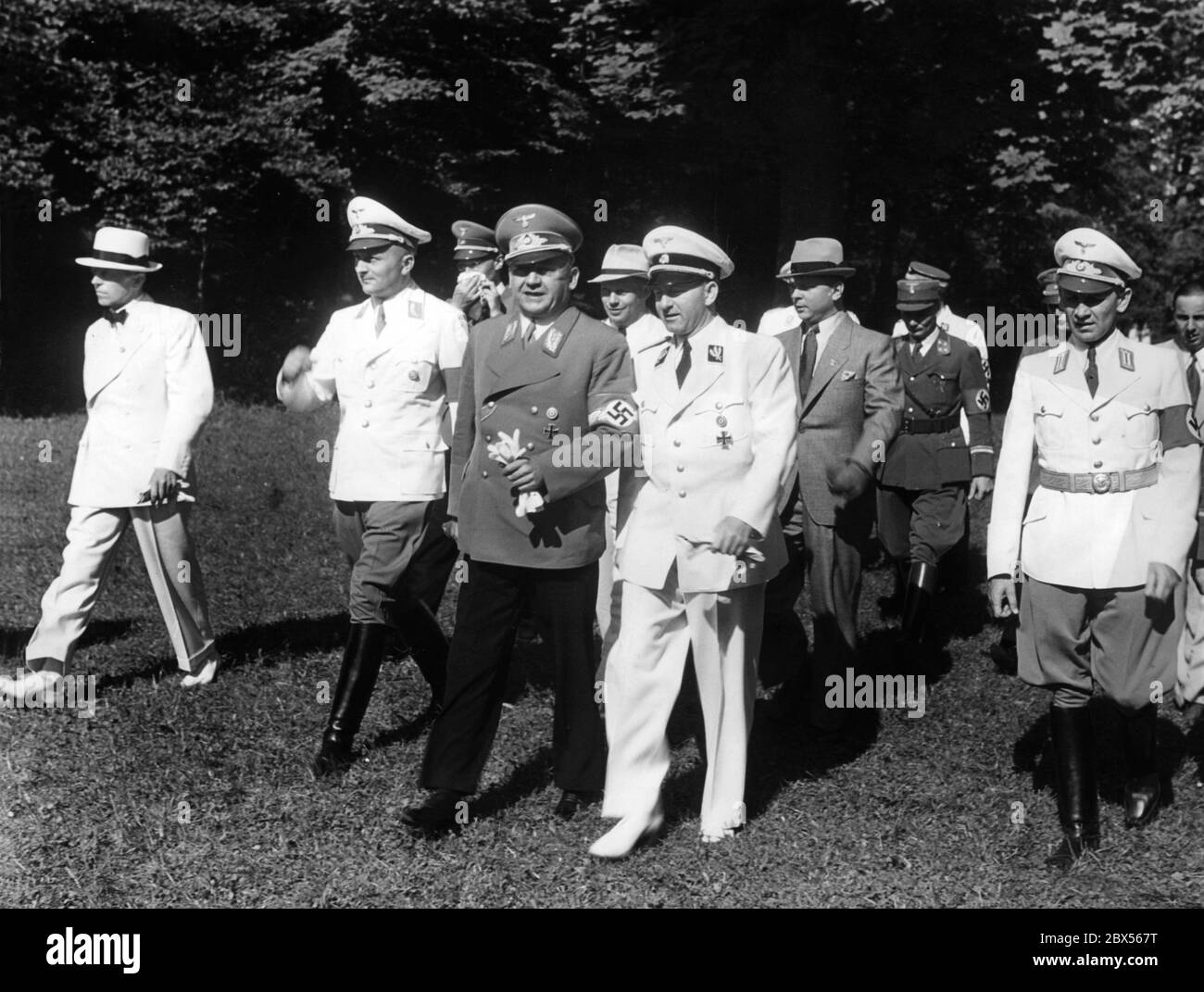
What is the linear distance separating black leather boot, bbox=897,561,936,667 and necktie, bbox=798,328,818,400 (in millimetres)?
1933

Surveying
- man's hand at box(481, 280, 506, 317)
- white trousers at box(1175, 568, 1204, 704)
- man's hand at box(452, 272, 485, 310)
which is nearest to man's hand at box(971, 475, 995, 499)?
white trousers at box(1175, 568, 1204, 704)

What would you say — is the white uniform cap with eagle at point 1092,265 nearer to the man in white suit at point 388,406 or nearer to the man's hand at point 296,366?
the man in white suit at point 388,406

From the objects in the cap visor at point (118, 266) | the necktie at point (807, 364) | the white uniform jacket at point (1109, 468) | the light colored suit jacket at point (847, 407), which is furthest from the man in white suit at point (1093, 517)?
the cap visor at point (118, 266)

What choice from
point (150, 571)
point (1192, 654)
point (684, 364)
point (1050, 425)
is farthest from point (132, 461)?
→ point (1192, 654)

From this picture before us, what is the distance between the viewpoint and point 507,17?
→ 22.0 meters

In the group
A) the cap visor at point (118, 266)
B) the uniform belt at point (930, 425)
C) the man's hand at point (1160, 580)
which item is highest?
the cap visor at point (118, 266)

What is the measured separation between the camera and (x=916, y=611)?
924cm

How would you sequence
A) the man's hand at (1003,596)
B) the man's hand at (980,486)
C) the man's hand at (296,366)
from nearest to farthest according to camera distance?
the man's hand at (1003,596)
the man's hand at (296,366)
the man's hand at (980,486)

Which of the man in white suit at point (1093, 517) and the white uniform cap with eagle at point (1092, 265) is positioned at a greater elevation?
the white uniform cap with eagle at point (1092, 265)

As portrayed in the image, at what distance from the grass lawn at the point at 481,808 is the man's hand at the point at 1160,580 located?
100 cm

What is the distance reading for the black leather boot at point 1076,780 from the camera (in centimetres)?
611

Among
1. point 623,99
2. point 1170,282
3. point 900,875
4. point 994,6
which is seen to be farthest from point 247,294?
point 1170,282

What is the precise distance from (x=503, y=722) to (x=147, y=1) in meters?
15.4
